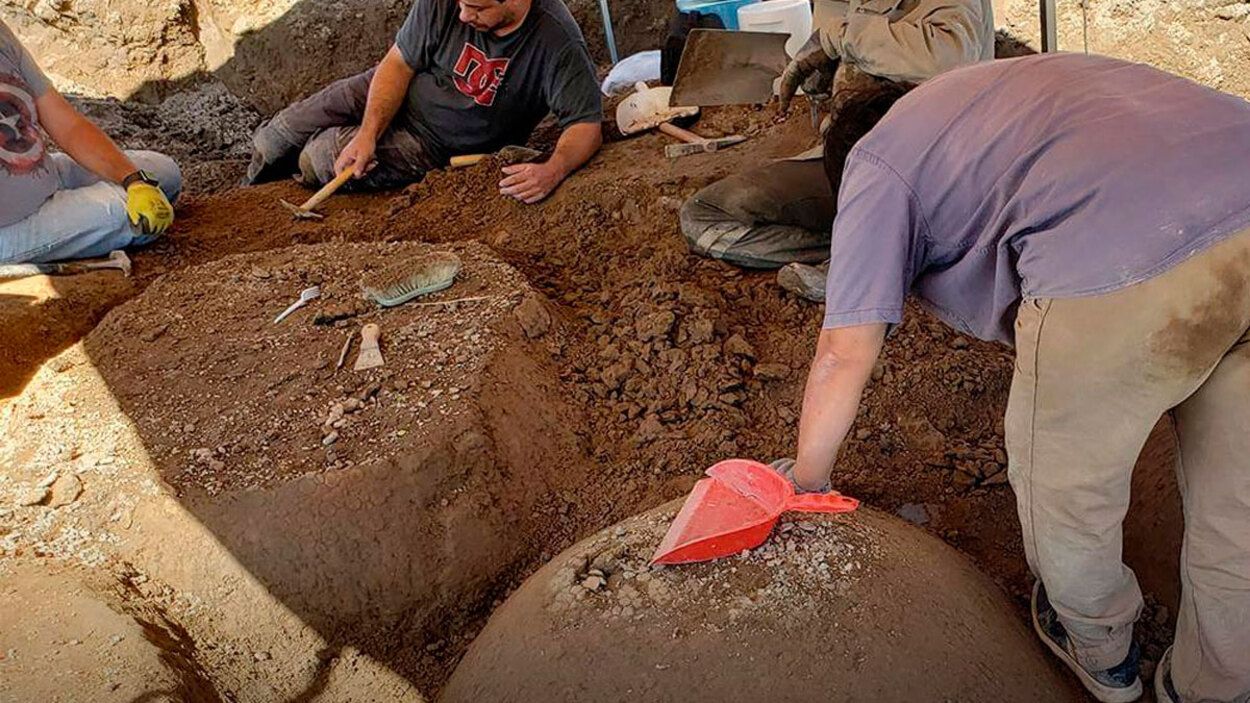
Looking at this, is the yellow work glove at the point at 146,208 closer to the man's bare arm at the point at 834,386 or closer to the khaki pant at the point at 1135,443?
the man's bare arm at the point at 834,386

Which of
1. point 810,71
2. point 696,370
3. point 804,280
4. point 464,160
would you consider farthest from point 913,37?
point 464,160

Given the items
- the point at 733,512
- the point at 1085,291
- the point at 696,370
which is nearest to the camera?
the point at 1085,291

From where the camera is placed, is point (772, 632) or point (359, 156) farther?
point (359, 156)

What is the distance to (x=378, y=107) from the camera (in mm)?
3896

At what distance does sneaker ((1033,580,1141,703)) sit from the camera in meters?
1.65

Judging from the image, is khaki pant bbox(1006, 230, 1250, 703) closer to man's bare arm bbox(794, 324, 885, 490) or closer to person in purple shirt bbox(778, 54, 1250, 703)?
person in purple shirt bbox(778, 54, 1250, 703)

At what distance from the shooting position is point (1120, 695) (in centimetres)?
165

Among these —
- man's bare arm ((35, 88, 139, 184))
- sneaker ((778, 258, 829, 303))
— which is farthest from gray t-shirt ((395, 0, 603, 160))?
sneaker ((778, 258, 829, 303))

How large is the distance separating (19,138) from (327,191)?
1.04 m

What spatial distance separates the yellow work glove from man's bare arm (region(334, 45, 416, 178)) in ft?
2.44

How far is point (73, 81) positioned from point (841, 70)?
4.42 m

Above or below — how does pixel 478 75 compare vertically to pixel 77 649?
above

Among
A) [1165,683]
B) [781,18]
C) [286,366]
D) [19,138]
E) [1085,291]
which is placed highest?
[1085,291]

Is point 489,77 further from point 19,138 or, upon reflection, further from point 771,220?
point 19,138
